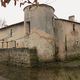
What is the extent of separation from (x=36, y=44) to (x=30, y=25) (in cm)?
228

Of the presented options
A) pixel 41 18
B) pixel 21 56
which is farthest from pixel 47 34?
pixel 21 56

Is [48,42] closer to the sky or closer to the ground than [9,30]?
closer to the ground

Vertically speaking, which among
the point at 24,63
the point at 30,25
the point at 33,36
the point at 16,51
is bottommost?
the point at 24,63

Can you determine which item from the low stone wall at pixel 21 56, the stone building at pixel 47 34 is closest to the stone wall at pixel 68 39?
the stone building at pixel 47 34

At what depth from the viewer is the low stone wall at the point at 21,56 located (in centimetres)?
1593

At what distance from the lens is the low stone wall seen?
15.9m

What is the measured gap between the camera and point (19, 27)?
75.7ft

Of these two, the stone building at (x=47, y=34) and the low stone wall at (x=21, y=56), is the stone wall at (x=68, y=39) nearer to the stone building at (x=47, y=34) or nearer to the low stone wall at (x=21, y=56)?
the stone building at (x=47, y=34)

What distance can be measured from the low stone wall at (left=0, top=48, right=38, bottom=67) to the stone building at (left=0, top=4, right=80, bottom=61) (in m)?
1.49

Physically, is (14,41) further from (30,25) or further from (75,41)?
(75,41)

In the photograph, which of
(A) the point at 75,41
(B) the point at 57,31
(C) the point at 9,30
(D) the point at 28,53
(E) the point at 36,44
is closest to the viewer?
(D) the point at 28,53

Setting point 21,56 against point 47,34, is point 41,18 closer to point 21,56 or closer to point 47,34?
point 47,34

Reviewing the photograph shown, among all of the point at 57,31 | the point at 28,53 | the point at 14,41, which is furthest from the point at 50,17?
the point at 14,41

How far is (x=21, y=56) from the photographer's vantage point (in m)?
16.3
